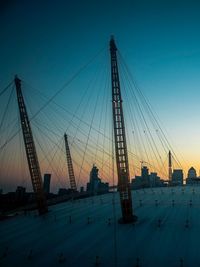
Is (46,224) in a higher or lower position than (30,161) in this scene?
lower

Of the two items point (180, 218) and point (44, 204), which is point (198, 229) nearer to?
point (180, 218)

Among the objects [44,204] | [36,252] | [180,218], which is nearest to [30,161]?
[44,204]

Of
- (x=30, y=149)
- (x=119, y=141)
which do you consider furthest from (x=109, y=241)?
(x=30, y=149)

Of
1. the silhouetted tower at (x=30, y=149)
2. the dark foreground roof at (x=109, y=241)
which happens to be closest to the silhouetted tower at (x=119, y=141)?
the dark foreground roof at (x=109, y=241)

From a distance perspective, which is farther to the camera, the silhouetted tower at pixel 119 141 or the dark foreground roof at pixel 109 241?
the silhouetted tower at pixel 119 141

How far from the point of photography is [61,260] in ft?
86.7

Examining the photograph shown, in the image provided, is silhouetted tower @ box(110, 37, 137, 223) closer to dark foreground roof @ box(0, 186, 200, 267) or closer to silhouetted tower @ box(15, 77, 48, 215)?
dark foreground roof @ box(0, 186, 200, 267)

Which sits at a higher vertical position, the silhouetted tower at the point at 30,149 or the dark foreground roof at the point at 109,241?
the silhouetted tower at the point at 30,149

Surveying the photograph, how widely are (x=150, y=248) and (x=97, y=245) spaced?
6075 mm

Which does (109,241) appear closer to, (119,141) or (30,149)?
(119,141)

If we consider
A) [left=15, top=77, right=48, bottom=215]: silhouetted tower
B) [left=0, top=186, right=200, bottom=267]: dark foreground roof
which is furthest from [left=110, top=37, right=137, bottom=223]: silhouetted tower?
[left=15, top=77, right=48, bottom=215]: silhouetted tower

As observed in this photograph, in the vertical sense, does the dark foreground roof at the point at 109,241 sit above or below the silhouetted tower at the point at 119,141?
below

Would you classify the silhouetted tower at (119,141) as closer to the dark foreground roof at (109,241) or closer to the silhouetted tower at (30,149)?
the dark foreground roof at (109,241)

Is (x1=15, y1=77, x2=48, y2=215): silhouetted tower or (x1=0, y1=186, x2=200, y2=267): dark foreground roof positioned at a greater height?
(x1=15, y1=77, x2=48, y2=215): silhouetted tower
